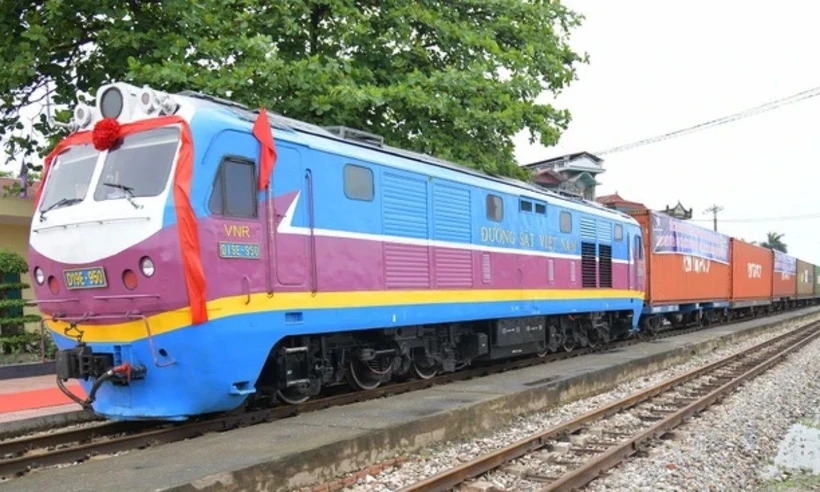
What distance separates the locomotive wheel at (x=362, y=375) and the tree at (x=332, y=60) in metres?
4.36

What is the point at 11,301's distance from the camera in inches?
539

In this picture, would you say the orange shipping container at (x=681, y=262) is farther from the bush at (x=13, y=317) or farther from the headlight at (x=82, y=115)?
the headlight at (x=82, y=115)

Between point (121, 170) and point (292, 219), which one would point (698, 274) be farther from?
point (121, 170)

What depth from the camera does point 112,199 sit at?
685cm

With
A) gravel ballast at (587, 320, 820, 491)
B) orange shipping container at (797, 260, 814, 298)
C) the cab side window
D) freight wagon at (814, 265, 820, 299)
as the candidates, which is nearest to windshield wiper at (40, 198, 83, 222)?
the cab side window

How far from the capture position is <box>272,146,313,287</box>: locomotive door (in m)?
7.46

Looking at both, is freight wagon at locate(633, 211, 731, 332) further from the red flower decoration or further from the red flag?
the red flower decoration

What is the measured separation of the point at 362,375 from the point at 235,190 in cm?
360

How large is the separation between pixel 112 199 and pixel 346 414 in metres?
3.25

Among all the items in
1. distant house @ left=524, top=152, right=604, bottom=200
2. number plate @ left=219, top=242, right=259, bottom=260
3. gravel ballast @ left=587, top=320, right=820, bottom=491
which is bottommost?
gravel ballast @ left=587, top=320, right=820, bottom=491

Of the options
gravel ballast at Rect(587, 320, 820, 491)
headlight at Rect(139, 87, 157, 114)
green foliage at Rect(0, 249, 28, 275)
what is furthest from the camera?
green foliage at Rect(0, 249, 28, 275)

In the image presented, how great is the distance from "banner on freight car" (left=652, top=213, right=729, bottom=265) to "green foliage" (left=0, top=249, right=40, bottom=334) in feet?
53.1

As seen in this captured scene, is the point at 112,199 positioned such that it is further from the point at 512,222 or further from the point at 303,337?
the point at 512,222

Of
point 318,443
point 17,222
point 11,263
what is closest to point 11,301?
point 11,263
